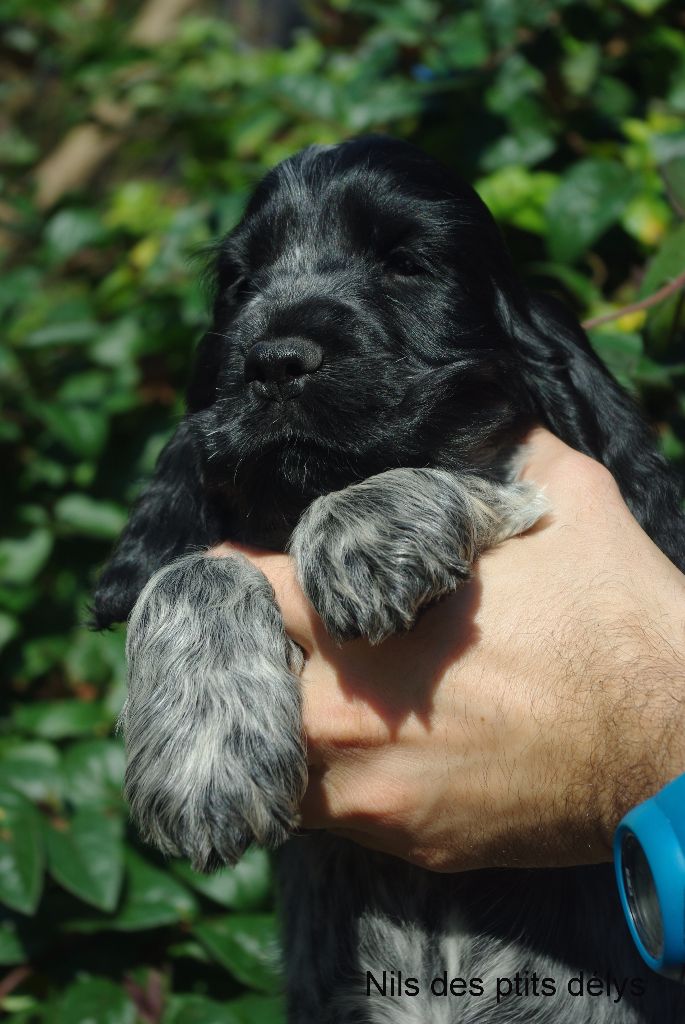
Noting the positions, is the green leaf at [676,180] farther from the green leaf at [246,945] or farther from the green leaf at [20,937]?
the green leaf at [20,937]

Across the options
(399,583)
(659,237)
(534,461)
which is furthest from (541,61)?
(399,583)

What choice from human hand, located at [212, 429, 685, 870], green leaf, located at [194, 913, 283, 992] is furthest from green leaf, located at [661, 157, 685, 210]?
green leaf, located at [194, 913, 283, 992]

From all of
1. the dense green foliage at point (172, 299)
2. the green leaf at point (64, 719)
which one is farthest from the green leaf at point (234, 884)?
the green leaf at point (64, 719)

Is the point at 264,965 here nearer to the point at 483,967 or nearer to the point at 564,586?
the point at 483,967

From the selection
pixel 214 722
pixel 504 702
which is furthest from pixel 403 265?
pixel 214 722

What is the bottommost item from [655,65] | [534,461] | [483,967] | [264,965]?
[264,965]

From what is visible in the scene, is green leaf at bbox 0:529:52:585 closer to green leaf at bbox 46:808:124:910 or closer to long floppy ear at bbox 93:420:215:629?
green leaf at bbox 46:808:124:910
